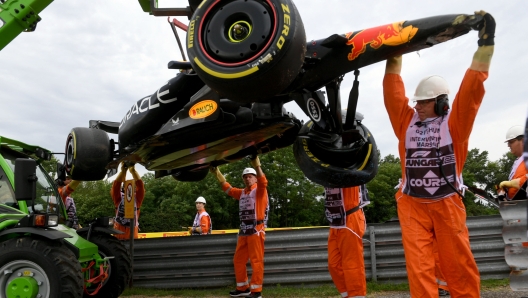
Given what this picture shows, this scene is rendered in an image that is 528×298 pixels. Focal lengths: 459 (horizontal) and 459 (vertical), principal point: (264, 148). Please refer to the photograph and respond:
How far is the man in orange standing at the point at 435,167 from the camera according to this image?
127 inches

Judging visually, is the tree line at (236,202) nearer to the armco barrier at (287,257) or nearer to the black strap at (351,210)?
the armco barrier at (287,257)

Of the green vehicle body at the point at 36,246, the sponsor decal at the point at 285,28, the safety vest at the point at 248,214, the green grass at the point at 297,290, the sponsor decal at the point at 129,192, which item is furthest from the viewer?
the sponsor decal at the point at 129,192

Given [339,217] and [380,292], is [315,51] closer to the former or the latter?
[339,217]

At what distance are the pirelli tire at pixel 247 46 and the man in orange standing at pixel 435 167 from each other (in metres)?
1.01

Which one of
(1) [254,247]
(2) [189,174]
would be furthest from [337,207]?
(1) [254,247]

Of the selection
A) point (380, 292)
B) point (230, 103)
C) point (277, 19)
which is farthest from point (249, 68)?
point (380, 292)

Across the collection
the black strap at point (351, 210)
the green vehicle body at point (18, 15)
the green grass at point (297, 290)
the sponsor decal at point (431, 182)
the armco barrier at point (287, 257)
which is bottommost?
the green grass at point (297, 290)

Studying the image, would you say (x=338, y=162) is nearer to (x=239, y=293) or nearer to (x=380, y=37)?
(x=380, y=37)

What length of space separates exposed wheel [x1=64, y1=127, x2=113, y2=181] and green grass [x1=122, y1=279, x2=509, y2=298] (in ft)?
10.8

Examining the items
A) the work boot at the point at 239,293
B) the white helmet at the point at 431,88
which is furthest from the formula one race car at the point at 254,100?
the work boot at the point at 239,293

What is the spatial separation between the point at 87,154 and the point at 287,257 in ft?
13.4

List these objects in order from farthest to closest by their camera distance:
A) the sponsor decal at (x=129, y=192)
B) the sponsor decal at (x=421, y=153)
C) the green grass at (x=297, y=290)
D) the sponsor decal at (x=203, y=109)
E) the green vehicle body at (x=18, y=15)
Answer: the sponsor decal at (x=129, y=192), the green grass at (x=297, y=290), the green vehicle body at (x=18, y=15), the sponsor decal at (x=203, y=109), the sponsor decal at (x=421, y=153)

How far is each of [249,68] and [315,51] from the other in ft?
2.75

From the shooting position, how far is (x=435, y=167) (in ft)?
11.4
